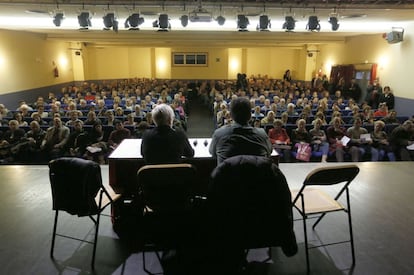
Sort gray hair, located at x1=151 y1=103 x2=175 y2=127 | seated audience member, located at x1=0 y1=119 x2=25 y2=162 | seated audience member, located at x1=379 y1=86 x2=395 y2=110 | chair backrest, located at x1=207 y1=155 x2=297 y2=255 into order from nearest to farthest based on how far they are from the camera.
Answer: chair backrest, located at x1=207 y1=155 x2=297 y2=255, gray hair, located at x1=151 y1=103 x2=175 y2=127, seated audience member, located at x1=0 y1=119 x2=25 y2=162, seated audience member, located at x1=379 y1=86 x2=395 y2=110

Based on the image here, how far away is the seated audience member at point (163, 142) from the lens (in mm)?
2582

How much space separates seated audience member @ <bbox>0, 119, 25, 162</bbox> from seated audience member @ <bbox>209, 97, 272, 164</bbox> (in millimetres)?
4748

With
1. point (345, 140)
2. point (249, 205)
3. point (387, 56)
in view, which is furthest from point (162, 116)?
point (387, 56)

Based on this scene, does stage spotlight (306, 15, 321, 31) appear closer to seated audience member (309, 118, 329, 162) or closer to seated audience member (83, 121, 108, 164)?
seated audience member (309, 118, 329, 162)

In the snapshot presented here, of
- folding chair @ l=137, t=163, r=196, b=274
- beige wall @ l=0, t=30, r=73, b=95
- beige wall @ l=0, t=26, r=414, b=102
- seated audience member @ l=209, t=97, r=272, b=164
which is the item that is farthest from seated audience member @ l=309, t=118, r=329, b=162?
beige wall @ l=0, t=30, r=73, b=95

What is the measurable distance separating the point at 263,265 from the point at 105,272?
132cm

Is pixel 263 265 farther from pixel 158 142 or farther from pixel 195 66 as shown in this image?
pixel 195 66

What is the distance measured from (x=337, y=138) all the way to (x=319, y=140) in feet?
1.53

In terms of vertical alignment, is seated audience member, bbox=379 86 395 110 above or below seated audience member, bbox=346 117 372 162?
above

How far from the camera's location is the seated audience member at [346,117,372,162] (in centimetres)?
548

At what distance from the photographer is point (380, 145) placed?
5691mm

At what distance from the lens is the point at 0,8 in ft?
20.5

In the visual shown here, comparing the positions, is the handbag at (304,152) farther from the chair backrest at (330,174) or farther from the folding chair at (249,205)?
the folding chair at (249,205)

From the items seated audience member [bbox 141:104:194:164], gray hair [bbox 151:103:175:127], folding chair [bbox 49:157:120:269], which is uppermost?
gray hair [bbox 151:103:175:127]
